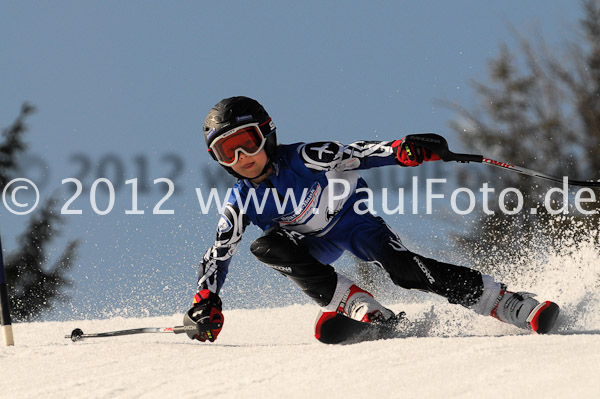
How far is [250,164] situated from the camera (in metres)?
4.26

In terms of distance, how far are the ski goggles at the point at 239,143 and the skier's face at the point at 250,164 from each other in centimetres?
2

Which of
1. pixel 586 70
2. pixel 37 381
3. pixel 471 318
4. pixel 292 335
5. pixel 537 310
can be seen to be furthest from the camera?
pixel 586 70

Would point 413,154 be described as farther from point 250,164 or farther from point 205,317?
point 205,317

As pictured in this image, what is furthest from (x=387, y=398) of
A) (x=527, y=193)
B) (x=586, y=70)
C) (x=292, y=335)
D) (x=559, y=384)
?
(x=586, y=70)

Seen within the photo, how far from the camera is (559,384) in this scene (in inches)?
100

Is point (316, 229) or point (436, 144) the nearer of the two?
point (436, 144)

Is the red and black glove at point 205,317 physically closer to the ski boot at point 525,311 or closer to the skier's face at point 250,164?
the skier's face at point 250,164

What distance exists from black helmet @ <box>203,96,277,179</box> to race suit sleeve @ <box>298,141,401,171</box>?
214 mm

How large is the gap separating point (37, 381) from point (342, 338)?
1.81 m

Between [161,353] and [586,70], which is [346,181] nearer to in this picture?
[161,353]

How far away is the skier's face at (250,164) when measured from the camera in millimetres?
4234

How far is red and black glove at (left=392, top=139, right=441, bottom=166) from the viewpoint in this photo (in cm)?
403

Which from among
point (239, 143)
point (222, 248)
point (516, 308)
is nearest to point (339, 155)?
point (239, 143)

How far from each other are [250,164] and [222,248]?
595mm
